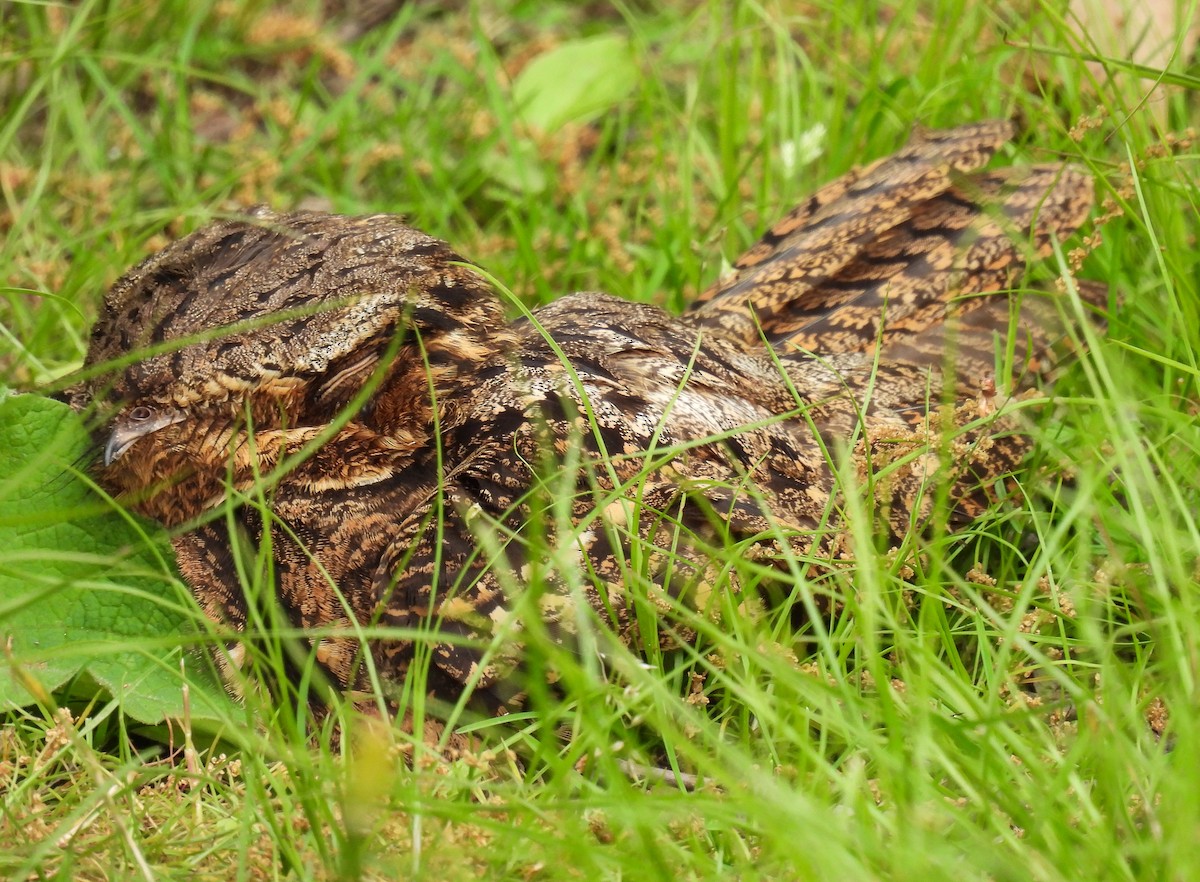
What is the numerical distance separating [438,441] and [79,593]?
2.94 feet

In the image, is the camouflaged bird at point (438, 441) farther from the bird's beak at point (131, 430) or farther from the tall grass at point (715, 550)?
the tall grass at point (715, 550)

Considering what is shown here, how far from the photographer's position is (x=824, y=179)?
3.93 metres

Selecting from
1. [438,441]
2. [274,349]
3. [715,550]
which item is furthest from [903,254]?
[274,349]

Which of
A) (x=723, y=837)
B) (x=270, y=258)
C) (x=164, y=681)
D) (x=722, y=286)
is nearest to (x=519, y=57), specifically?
(x=722, y=286)

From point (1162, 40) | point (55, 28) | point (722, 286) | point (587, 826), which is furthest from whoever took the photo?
point (55, 28)

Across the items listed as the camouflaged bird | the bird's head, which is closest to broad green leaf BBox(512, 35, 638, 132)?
the camouflaged bird

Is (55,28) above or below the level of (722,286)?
above

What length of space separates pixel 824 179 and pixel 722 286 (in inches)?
37.0

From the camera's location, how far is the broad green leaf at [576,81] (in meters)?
4.37

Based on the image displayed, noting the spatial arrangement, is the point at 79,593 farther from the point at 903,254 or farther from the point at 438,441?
the point at 903,254

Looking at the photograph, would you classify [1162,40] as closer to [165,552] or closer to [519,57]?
[519,57]

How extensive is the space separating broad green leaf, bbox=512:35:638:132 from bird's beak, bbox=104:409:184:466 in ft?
7.39

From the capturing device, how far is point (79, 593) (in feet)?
8.38

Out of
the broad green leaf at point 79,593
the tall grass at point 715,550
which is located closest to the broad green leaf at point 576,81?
the tall grass at point 715,550
